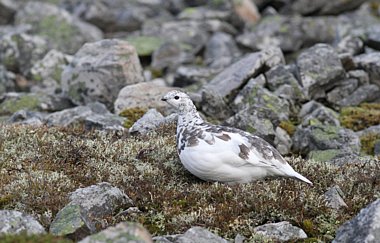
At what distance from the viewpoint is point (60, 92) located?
21.4 metres

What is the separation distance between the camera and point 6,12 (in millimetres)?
34312

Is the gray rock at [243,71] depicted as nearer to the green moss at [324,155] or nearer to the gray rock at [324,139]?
the gray rock at [324,139]

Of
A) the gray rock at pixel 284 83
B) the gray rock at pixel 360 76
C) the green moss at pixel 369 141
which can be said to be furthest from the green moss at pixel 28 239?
the gray rock at pixel 360 76

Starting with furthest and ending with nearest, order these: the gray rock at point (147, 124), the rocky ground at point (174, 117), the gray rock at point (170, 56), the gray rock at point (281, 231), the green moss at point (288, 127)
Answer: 1. the gray rock at point (170, 56)
2. the green moss at point (288, 127)
3. the gray rock at point (147, 124)
4. the rocky ground at point (174, 117)
5. the gray rock at point (281, 231)

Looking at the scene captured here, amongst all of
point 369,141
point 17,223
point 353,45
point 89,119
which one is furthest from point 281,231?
point 353,45

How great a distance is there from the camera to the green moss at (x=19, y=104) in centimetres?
1953

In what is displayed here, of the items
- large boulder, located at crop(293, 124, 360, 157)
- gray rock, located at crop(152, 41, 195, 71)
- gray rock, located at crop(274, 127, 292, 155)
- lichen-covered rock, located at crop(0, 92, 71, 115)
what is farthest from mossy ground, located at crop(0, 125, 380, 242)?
gray rock, located at crop(152, 41, 195, 71)

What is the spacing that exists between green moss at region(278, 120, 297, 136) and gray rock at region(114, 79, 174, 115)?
2696 millimetres

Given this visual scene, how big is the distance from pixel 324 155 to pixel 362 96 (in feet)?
20.9

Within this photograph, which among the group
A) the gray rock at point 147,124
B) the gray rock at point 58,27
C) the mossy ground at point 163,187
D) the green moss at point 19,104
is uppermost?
the mossy ground at point 163,187

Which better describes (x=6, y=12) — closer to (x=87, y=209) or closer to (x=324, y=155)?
(x=324, y=155)

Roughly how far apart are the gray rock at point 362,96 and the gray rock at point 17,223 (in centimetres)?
1232

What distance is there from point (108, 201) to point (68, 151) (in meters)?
2.27

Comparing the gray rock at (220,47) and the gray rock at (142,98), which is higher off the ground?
the gray rock at (142,98)
